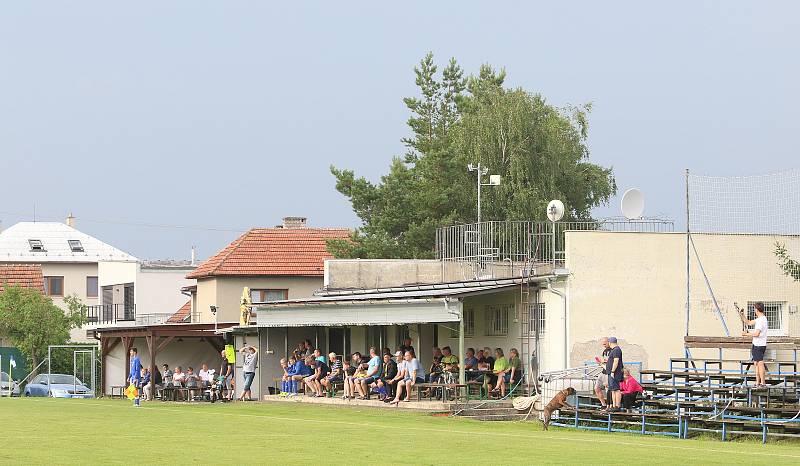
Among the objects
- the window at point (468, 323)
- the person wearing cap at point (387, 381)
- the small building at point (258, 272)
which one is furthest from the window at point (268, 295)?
the person wearing cap at point (387, 381)

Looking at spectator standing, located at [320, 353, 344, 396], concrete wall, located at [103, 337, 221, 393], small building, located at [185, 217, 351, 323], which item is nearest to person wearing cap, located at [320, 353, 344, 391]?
spectator standing, located at [320, 353, 344, 396]

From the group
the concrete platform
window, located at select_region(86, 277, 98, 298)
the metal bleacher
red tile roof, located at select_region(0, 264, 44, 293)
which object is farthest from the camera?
window, located at select_region(86, 277, 98, 298)

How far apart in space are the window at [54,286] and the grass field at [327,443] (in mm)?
48149

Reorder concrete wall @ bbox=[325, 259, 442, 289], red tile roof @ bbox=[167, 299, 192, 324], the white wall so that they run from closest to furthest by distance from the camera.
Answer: concrete wall @ bbox=[325, 259, 442, 289]
red tile roof @ bbox=[167, 299, 192, 324]
the white wall

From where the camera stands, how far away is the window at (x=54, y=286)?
253ft

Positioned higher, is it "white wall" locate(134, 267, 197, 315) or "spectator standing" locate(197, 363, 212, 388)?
"white wall" locate(134, 267, 197, 315)

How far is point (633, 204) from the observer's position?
1371 inches

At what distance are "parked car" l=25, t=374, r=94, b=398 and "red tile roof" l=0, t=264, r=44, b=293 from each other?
1948 cm

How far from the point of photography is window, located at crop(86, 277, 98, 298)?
255 feet

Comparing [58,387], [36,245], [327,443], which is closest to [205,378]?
[58,387]

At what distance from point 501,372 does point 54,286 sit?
49859 millimetres

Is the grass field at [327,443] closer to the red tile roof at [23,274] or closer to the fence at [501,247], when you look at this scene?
the fence at [501,247]

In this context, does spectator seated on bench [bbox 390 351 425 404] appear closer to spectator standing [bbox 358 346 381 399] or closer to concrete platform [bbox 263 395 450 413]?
concrete platform [bbox 263 395 450 413]

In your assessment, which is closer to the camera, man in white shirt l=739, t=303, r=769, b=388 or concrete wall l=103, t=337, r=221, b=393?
man in white shirt l=739, t=303, r=769, b=388
